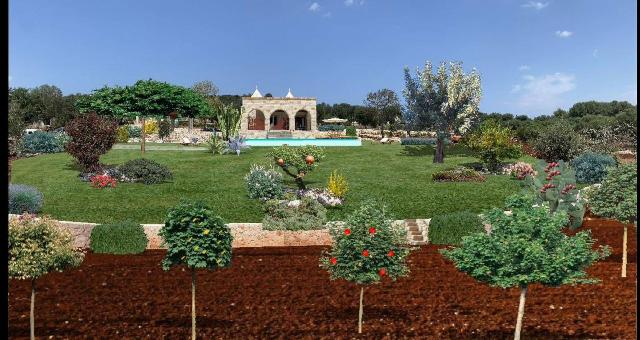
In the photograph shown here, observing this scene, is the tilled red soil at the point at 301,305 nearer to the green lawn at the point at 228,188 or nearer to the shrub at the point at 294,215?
the shrub at the point at 294,215

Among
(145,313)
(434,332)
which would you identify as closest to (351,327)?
(434,332)

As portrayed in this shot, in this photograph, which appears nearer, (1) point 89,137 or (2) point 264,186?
(2) point 264,186

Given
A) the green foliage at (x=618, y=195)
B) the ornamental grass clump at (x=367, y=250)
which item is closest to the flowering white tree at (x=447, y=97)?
the green foliage at (x=618, y=195)

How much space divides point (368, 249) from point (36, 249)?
5.93 meters

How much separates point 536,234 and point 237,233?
47.1 ft


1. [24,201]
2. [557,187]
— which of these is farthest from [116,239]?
[557,187]

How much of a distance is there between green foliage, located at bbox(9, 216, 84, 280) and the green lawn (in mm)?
14058

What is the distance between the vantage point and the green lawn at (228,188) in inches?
1039

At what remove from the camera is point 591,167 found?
1366 inches

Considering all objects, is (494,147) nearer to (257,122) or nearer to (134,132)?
(134,132)

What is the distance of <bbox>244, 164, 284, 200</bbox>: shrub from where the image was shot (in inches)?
1109

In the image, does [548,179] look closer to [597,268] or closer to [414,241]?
[597,268]

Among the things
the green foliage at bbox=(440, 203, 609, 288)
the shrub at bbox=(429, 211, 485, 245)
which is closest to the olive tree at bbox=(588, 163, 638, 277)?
the shrub at bbox=(429, 211, 485, 245)

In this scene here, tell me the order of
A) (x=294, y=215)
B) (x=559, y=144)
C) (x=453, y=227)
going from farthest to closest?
(x=559, y=144) → (x=294, y=215) → (x=453, y=227)
